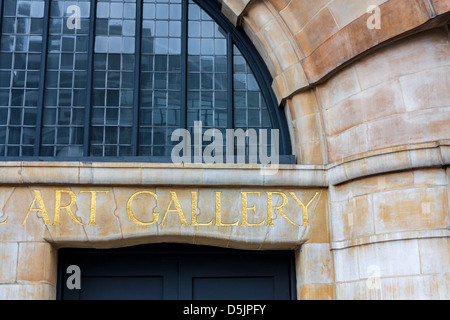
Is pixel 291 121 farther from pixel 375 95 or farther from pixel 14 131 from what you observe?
pixel 14 131

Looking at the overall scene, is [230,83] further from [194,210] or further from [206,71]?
[194,210]

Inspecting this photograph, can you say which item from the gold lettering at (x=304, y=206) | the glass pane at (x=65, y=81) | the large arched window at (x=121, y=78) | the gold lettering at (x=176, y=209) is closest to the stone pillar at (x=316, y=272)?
the gold lettering at (x=304, y=206)

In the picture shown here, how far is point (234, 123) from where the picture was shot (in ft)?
36.3

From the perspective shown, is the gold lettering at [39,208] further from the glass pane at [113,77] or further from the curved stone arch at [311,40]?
the curved stone arch at [311,40]

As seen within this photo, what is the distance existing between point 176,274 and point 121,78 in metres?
3.26

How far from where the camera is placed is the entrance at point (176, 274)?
10320mm

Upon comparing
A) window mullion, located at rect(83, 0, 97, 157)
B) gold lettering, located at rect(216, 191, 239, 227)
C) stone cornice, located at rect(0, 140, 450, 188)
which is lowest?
gold lettering, located at rect(216, 191, 239, 227)

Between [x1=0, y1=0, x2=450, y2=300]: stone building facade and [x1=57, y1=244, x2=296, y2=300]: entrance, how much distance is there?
14.4 inches

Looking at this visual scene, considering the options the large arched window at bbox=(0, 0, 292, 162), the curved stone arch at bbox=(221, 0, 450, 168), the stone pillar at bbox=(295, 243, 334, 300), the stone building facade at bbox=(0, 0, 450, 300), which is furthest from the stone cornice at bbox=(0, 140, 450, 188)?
the stone pillar at bbox=(295, 243, 334, 300)

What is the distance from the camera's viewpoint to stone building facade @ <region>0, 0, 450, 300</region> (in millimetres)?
9242

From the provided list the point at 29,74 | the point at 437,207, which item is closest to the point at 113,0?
the point at 29,74

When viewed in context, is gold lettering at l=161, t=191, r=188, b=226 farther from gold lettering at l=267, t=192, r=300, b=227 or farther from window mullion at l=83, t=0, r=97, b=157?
window mullion at l=83, t=0, r=97, b=157

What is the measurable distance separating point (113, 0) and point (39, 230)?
4.08m

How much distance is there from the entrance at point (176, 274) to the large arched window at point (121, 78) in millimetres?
1500
